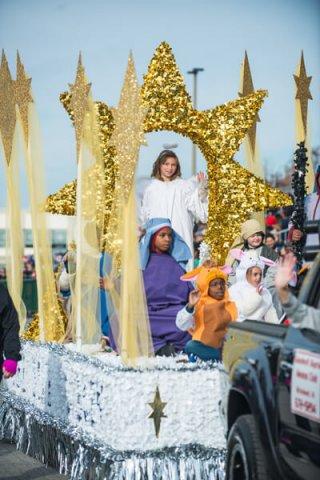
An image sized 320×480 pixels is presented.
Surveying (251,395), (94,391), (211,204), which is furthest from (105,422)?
(211,204)

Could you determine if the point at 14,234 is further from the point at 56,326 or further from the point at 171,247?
the point at 171,247

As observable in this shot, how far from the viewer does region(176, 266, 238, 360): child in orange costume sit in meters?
8.67

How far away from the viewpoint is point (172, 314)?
9508 mm

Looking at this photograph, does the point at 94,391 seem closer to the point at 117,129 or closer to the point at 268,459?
the point at 117,129

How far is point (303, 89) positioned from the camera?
12930 millimetres

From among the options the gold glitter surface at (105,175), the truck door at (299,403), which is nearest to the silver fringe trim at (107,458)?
the gold glitter surface at (105,175)

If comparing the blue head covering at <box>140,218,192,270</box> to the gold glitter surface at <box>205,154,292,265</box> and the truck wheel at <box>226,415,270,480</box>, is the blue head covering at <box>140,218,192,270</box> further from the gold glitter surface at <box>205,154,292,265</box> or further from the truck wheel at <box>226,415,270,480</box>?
the truck wheel at <box>226,415,270,480</box>

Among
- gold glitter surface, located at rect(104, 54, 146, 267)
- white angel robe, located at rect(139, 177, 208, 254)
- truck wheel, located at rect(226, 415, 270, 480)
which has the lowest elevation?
truck wheel, located at rect(226, 415, 270, 480)

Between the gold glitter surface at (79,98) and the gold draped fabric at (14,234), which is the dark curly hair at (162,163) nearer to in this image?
the gold glitter surface at (79,98)

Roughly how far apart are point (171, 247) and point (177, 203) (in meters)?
1.46

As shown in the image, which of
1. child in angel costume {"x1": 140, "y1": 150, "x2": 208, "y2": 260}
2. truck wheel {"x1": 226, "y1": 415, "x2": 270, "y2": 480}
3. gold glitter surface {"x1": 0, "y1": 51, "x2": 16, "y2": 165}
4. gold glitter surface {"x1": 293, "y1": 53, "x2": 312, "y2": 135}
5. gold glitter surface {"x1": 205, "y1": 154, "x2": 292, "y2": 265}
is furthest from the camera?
gold glitter surface {"x1": 293, "y1": 53, "x2": 312, "y2": 135}

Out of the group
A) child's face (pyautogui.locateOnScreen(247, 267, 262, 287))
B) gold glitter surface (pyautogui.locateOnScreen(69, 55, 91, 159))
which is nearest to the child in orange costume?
child's face (pyautogui.locateOnScreen(247, 267, 262, 287))

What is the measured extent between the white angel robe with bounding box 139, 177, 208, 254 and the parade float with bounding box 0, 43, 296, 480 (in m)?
0.14

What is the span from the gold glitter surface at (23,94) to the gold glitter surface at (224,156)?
3.84 ft
